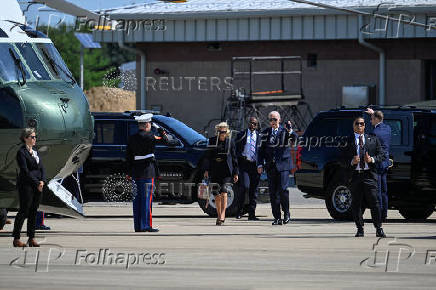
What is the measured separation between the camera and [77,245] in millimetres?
17406

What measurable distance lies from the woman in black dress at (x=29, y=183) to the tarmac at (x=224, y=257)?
12.0 inches

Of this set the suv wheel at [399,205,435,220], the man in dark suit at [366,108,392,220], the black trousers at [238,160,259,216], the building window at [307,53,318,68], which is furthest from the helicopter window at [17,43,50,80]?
the building window at [307,53,318,68]

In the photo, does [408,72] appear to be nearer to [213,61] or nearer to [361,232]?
[213,61]

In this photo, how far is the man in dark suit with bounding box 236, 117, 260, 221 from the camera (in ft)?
76.8

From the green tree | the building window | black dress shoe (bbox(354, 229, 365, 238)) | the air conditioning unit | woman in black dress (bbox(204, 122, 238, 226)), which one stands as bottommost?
black dress shoe (bbox(354, 229, 365, 238))

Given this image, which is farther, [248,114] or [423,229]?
[248,114]

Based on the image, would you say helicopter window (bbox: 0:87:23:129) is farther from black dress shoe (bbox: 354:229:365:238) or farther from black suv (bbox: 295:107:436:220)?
black suv (bbox: 295:107:436:220)

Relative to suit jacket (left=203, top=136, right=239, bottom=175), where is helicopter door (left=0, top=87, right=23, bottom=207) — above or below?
above

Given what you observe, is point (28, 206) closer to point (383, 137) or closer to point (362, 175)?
point (362, 175)

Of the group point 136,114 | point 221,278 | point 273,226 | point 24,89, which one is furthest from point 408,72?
point 221,278

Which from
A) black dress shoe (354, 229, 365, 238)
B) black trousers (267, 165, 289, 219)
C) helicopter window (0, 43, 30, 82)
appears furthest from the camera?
black trousers (267, 165, 289, 219)

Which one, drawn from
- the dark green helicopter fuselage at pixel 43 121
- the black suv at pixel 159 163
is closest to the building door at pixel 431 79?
the black suv at pixel 159 163

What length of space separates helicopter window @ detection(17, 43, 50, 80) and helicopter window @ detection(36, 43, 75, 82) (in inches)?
8.8

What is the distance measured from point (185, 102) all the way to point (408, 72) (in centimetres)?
744
